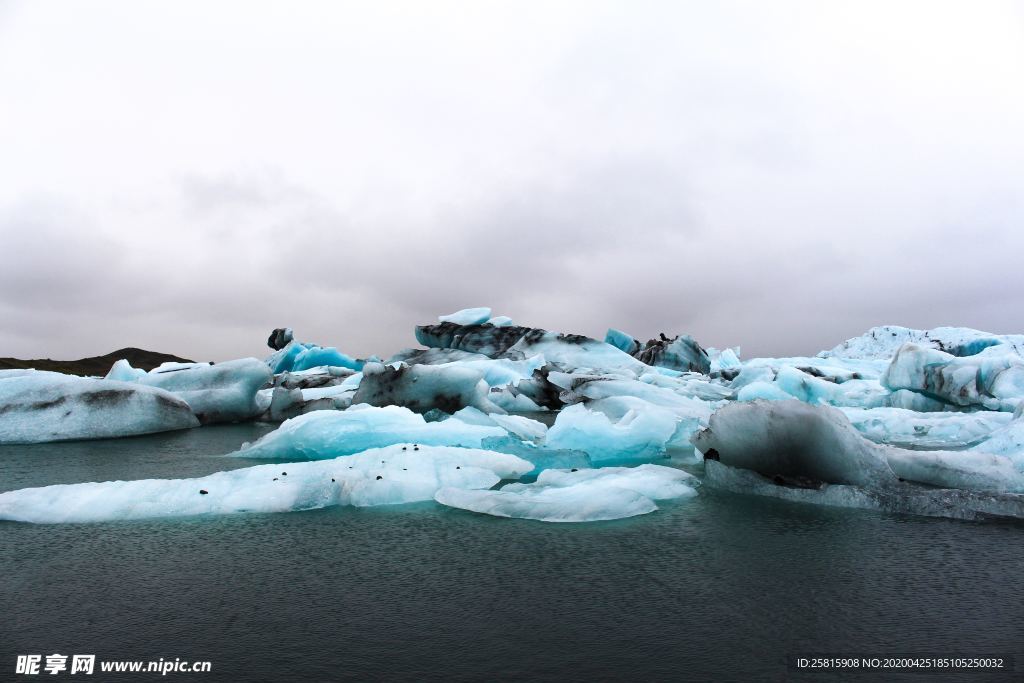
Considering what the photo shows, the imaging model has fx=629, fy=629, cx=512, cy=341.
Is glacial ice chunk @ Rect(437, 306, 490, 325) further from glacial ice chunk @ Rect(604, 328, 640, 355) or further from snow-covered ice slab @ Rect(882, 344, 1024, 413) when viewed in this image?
snow-covered ice slab @ Rect(882, 344, 1024, 413)

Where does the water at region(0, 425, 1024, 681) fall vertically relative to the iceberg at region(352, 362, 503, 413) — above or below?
below

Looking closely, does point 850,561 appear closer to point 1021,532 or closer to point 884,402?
point 1021,532

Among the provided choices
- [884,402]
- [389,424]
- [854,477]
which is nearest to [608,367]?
[884,402]

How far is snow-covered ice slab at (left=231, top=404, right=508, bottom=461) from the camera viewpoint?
27.6 feet

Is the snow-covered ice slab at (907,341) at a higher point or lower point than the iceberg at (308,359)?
higher

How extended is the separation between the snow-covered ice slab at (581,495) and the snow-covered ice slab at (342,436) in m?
2.71

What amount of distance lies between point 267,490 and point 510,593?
293 centimetres

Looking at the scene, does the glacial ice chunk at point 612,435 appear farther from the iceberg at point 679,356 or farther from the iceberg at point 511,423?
the iceberg at point 679,356

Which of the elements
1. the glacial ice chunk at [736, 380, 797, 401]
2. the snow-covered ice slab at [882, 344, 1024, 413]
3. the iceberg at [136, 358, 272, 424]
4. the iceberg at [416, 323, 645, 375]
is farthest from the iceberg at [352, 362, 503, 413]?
the iceberg at [416, 323, 645, 375]

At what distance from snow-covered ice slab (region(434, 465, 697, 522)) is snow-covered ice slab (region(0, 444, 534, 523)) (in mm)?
361

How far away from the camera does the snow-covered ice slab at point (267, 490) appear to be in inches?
191

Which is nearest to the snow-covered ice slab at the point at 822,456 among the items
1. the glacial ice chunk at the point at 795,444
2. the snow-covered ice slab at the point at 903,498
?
the glacial ice chunk at the point at 795,444

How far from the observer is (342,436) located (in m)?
8.41

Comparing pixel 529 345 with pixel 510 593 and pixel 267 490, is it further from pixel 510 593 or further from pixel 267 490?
pixel 510 593
